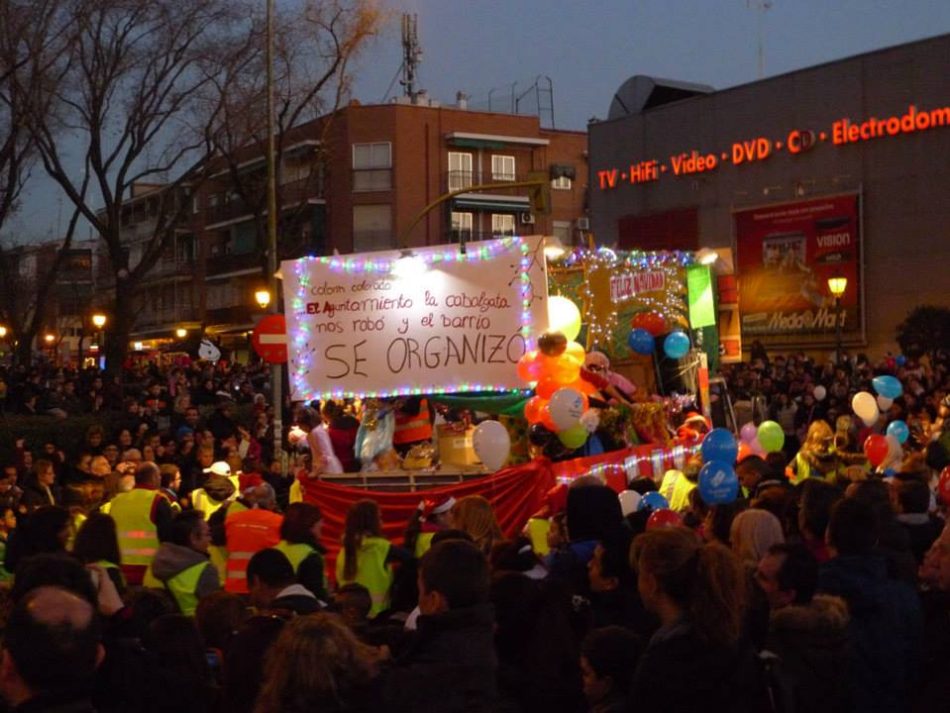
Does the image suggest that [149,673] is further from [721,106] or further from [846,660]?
[721,106]

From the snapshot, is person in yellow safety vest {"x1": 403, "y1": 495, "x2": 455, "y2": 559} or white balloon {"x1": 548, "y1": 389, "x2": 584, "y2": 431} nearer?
person in yellow safety vest {"x1": 403, "y1": 495, "x2": 455, "y2": 559}

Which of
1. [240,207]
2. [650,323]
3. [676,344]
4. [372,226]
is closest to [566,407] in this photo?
[676,344]

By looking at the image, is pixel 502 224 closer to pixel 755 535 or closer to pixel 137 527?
pixel 137 527

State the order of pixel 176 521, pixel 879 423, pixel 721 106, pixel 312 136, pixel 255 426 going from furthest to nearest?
1. pixel 312 136
2. pixel 721 106
3. pixel 255 426
4. pixel 879 423
5. pixel 176 521

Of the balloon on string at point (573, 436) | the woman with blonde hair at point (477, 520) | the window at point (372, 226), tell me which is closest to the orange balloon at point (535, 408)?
the balloon on string at point (573, 436)

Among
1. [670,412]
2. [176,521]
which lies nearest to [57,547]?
[176,521]

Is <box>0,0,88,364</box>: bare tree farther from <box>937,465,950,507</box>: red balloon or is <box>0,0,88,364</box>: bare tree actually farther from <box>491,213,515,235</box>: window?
<box>491,213,515,235</box>: window

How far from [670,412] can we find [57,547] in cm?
852

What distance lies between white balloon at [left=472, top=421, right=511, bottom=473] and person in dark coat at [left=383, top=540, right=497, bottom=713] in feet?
23.3

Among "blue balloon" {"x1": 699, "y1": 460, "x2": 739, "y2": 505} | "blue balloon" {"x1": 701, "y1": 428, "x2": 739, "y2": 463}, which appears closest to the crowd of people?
"blue balloon" {"x1": 699, "y1": 460, "x2": 739, "y2": 505}

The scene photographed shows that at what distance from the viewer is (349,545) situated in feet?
24.5

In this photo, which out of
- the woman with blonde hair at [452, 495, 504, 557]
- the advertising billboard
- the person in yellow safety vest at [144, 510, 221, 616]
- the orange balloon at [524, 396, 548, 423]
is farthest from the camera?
the advertising billboard

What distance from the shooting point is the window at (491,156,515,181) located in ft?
180

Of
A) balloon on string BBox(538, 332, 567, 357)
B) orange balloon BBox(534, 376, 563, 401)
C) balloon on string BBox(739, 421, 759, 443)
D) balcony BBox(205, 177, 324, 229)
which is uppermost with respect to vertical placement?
balcony BBox(205, 177, 324, 229)
